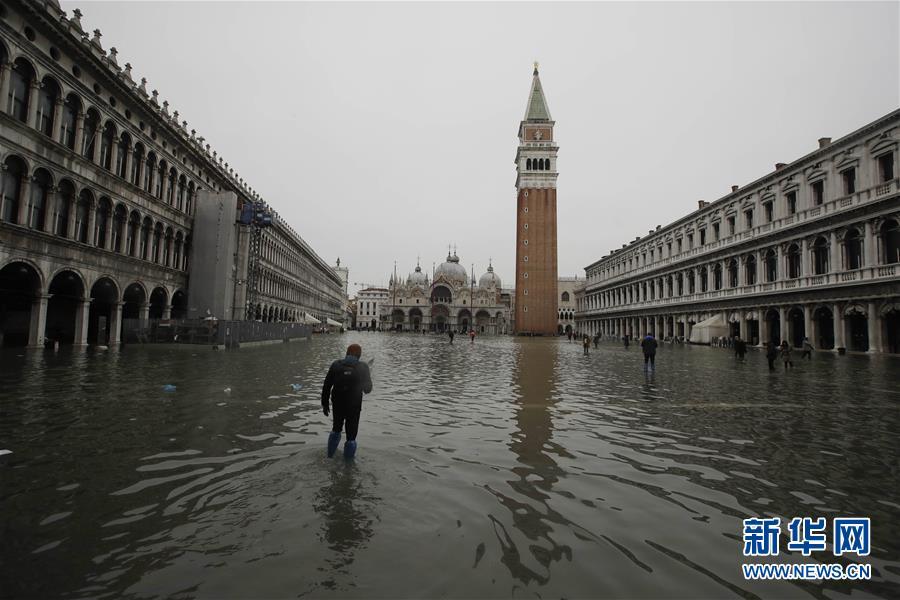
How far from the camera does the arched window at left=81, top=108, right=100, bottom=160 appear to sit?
74.8 ft

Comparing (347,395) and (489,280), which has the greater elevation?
(489,280)

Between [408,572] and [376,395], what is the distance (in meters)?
7.90

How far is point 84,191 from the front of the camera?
74.4 feet

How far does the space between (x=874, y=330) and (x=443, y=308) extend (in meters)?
90.1

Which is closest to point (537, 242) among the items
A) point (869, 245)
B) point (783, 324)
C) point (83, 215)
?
point (783, 324)

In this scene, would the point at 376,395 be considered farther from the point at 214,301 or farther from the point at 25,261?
the point at 214,301

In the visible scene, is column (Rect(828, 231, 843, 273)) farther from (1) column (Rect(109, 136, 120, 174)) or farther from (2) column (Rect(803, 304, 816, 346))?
(1) column (Rect(109, 136, 120, 174))

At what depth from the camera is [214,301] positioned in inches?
1318

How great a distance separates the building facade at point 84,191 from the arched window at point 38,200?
0.05 meters

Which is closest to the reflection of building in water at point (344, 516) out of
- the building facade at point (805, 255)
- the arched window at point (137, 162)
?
the arched window at point (137, 162)

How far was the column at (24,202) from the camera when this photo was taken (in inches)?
741

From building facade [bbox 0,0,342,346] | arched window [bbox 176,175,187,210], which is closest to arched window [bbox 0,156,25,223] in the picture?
building facade [bbox 0,0,342,346]

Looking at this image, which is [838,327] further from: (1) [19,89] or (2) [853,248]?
(1) [19,89]

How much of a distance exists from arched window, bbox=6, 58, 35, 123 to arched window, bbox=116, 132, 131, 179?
6.56m
